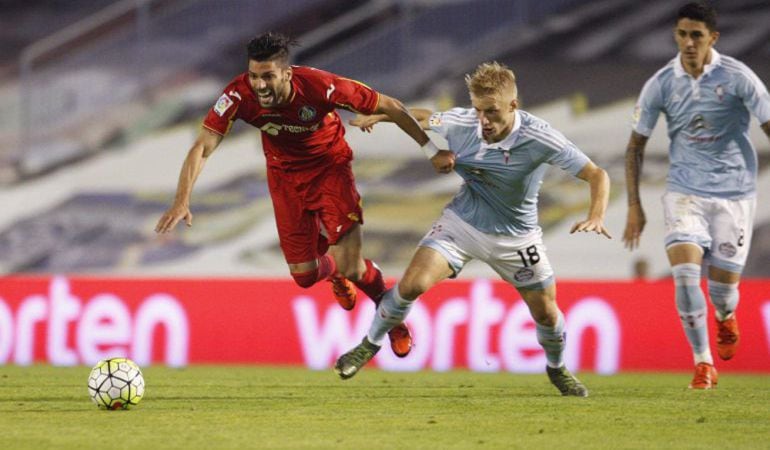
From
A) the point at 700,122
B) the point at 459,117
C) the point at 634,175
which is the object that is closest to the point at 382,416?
the point at 459,117

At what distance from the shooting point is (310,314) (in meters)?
12.8

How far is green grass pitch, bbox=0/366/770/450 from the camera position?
5984 millimetres

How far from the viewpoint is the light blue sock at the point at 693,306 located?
854cm

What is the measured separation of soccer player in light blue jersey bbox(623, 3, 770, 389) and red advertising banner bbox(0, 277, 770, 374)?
330 centimetres

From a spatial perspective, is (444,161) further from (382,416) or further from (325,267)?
(325,267)

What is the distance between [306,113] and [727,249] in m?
2.82

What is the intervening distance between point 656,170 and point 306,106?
1013cm

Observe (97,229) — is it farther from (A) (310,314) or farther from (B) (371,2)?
(A) (310,314)

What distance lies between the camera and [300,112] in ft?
26.7

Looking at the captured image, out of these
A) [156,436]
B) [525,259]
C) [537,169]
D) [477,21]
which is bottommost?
[156,436]

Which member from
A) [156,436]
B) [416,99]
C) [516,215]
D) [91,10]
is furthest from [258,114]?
[91,10]

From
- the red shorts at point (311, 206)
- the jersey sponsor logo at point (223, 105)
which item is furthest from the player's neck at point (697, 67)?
the jersey sponsor logo at point (223, 105)

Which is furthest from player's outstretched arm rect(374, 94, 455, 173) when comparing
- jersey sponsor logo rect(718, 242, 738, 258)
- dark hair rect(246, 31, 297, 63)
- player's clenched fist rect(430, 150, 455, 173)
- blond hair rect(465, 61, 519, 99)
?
jersey sponsor logo rect(718, 242, 738, 258)

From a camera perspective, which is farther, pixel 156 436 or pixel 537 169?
pixel 537 169
